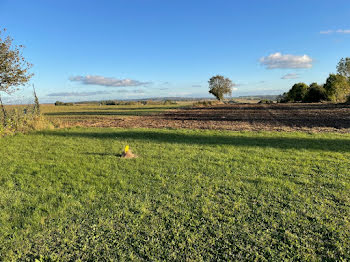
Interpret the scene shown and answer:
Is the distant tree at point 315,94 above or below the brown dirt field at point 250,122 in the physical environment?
above

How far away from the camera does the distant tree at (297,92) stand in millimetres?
64438

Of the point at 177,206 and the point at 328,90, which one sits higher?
the point at 328,90

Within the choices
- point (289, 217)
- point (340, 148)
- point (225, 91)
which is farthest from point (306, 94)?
point (289, 217)

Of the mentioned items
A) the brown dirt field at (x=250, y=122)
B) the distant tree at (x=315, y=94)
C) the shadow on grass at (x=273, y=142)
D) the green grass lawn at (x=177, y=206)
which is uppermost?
the distant tree at (x=315, y=94)

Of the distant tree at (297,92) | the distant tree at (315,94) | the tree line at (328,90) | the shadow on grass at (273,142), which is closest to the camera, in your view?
the shadow on grass at (273,142)

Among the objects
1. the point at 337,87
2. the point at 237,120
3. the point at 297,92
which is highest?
the point at 297,92

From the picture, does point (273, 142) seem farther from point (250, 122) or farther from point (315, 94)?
point (315, 94)

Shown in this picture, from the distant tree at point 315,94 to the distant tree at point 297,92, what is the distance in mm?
2539

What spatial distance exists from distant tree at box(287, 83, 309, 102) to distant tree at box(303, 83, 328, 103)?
2.54 meters

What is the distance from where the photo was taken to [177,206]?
4207 millimetres

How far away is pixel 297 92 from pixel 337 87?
1974 centimetres

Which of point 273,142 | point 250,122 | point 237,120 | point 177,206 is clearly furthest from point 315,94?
point 177,206

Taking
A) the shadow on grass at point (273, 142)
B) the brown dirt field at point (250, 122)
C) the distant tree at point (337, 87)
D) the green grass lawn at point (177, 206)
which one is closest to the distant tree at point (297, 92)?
the distant tree at point (337, 87)

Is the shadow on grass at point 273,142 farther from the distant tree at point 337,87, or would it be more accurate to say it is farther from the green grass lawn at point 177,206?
the distant tree at point 337,87
